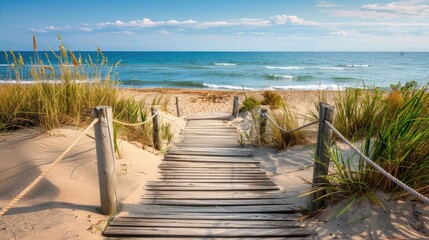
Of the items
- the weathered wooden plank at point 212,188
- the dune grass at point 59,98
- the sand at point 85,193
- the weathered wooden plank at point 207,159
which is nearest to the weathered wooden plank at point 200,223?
the sand at point 85,193

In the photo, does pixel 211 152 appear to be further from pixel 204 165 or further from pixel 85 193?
pixel 85 193

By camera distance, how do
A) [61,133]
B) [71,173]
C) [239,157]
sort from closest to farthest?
[71,173] → [61,133] → [239,157]

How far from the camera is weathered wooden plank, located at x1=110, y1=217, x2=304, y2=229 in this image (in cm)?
295

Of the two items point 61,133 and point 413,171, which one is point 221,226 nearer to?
point 413,171

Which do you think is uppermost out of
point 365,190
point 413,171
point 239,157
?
point 413,171

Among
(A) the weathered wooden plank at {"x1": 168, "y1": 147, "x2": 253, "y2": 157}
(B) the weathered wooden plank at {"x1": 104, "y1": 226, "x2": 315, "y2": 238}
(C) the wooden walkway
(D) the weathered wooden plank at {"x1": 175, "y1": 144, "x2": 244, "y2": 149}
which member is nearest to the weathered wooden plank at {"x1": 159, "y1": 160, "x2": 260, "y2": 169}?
(C) the wooden walkway

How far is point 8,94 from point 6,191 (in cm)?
245

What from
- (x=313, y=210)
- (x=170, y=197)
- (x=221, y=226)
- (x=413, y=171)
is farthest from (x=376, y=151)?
(x=170, y=197)

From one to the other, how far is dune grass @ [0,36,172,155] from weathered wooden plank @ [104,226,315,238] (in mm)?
2075

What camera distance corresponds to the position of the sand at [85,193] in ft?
8.97

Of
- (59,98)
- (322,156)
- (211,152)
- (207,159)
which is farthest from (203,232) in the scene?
(59,98)

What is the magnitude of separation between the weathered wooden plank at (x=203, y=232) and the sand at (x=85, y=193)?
0.55ft

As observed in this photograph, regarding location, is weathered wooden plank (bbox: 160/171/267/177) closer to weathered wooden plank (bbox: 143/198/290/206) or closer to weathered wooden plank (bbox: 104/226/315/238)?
weathered wooden plank (bbox: 143/198/290/206)

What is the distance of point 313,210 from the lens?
3.26 metres
